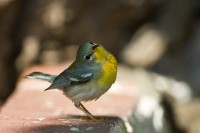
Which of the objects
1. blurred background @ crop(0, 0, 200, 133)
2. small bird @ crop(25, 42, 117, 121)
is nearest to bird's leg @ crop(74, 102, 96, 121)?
small bird @ crop(25, 42, 117, 121)

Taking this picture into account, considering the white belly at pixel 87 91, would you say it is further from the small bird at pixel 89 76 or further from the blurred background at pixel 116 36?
the blurred background at pixel 116 36

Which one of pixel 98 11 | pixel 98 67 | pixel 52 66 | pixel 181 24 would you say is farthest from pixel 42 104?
pixel 181 24

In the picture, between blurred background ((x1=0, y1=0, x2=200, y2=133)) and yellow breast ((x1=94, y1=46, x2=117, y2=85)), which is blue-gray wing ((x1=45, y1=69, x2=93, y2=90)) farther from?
blurred background ((x1=0, y1=0, x2=200, y2=133))

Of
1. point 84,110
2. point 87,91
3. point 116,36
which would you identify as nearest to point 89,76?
point 87,91

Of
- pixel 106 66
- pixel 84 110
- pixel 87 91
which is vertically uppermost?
pixel 106 66

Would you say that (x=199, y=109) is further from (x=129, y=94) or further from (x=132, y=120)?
(x=132, y=120)

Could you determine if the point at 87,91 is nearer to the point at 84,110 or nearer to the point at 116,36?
the point at 84,110
